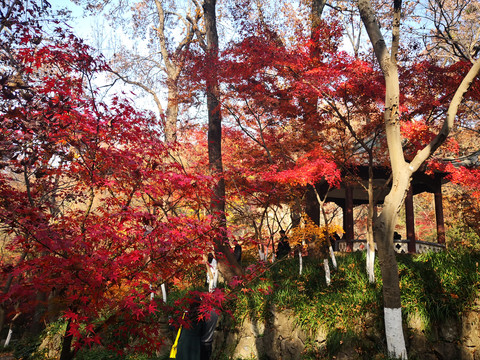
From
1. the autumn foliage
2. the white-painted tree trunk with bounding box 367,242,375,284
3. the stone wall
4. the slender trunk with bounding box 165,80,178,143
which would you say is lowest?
the stone wall

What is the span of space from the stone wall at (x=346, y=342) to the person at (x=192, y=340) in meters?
2.59

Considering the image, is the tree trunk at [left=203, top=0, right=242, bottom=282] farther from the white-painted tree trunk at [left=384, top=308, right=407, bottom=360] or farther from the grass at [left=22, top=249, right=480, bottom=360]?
the white-painted tree trunk at [left=384, top=308, right=407, bottom=360]

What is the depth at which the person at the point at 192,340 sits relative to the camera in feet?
19.7

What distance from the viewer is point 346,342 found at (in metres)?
6.89

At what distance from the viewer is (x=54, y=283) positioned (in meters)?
4.54

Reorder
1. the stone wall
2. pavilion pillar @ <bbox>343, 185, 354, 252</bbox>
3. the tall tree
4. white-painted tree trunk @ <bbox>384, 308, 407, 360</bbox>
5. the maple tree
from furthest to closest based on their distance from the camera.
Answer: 1. pavilion pillar @ <bbox>343, 185, 354, 252</bbox>
2. the stone wall
3. white-painted tree trunk @ <bbox>384, 308, 407, 360</bbox>
4. the tall tree
5. the maple tree

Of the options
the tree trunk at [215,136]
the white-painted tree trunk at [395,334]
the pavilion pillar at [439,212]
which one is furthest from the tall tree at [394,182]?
the pavilion pillar at [439,212]

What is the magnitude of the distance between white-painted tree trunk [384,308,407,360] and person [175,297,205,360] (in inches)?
129

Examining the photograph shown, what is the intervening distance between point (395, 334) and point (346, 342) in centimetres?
119

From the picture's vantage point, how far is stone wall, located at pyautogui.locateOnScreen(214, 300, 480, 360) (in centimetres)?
611

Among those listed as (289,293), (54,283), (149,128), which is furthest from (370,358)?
(149,128)

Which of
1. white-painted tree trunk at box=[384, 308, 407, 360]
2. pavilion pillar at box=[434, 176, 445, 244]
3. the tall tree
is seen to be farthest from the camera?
pavilion pillar at box=[434, 176, 445, 244]

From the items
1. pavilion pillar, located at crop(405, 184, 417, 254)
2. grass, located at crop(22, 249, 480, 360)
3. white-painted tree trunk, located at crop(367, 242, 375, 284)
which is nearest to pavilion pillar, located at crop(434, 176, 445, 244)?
pavilion pillar, located at crop(405, 184, 417, 254)

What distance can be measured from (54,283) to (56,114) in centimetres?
243
